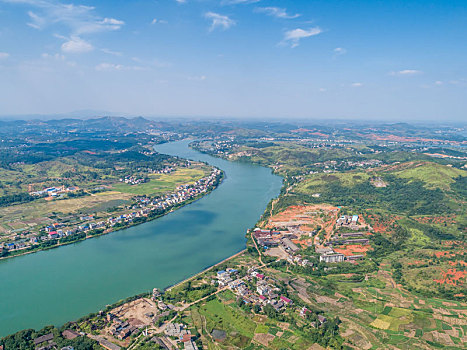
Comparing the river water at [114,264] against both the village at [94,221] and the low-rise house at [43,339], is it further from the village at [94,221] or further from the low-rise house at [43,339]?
the low-rise house at [43,339]

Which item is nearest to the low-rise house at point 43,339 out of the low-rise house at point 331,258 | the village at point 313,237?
the village at point 313,237

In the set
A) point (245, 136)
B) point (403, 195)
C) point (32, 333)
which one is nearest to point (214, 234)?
point (32, 333)

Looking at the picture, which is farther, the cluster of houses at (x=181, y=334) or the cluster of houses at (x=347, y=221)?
the cluster of houses at (x=347, y=221)

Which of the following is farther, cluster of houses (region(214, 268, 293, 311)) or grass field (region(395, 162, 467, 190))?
grass field (region(395, 162, 467, 190))

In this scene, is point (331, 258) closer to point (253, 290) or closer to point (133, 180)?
point (253, 290)

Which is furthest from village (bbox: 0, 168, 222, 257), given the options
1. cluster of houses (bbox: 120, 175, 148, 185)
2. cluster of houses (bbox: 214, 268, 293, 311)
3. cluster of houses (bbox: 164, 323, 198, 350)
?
cluster of houses (bbox: 164, 323, 198, 350)

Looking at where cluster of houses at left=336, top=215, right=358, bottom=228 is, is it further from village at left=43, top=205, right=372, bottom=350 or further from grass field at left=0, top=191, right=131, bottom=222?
grass field at left=0, top=191, right=131, bottom=222
